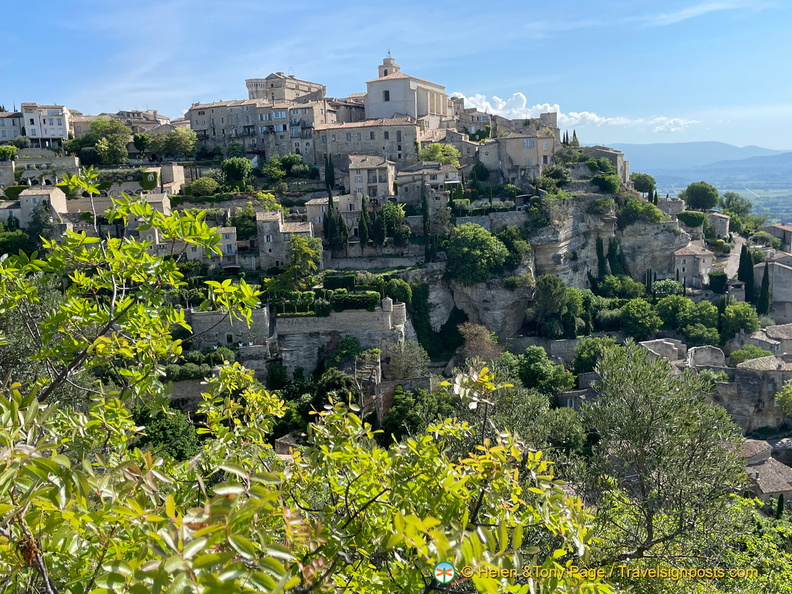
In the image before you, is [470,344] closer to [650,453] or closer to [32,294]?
[650,453]

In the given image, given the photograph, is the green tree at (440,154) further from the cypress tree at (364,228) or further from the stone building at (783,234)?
the stone building at (783,234)

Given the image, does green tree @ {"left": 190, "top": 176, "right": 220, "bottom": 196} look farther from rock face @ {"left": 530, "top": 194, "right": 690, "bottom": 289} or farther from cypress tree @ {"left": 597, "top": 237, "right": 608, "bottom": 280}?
cypress tree @ {"left": 597, "top": 237, "right": 608, "bottom": 280}

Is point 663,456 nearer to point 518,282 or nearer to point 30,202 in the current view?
point 518,282

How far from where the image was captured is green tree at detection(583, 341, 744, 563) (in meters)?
11.8

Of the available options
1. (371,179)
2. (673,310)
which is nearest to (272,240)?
(371,179)

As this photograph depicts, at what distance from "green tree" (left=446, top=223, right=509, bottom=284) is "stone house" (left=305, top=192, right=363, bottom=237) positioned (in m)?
6.51

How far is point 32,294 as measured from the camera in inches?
244

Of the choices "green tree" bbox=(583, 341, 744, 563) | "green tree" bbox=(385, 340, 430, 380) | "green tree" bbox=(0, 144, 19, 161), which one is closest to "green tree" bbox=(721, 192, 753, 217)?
"green tree" bbox=(385, 340, 430, 380)

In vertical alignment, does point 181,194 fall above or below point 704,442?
above

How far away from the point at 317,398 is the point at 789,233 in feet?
149

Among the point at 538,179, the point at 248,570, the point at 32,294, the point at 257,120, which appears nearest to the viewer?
the point at 248,570

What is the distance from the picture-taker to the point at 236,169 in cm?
4641

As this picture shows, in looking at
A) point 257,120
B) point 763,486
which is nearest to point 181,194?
point 257,120

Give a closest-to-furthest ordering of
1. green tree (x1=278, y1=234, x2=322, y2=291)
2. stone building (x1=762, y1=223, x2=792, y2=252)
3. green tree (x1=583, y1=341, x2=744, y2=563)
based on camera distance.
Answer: green tree (x1=583, y1=341, x2=744, y2=563) < green tree (x1=278, y1=234, x2=322, y2=291) < stone building (x1=762, y1=223, x2=792, y2=252)
